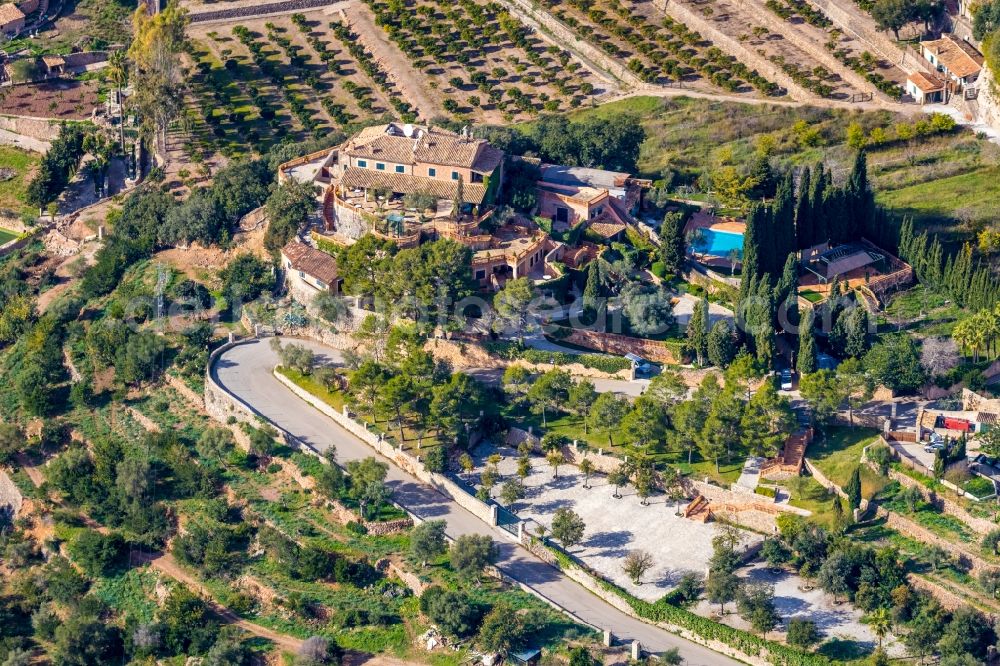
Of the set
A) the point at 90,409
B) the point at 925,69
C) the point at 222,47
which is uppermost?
the point at 925,69

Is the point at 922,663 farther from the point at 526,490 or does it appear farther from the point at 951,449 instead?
the point at 526,490

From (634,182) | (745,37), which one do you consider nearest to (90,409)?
(634,182)

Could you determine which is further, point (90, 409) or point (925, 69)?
point (925, 69)

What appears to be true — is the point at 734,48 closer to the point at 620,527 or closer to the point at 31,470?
the point at 620,527

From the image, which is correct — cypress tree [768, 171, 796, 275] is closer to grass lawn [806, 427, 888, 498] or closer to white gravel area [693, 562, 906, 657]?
grass lawn [806, 427, 888, 498]

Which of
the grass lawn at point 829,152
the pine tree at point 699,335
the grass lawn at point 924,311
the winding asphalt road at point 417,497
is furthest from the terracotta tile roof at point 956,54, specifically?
the winding asphalt road at point 417,497

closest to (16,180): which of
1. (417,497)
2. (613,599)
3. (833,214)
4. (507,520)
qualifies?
(417,497)

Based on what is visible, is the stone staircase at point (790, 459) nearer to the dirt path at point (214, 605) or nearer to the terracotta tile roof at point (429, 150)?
the dirt path at point (214, 605)
